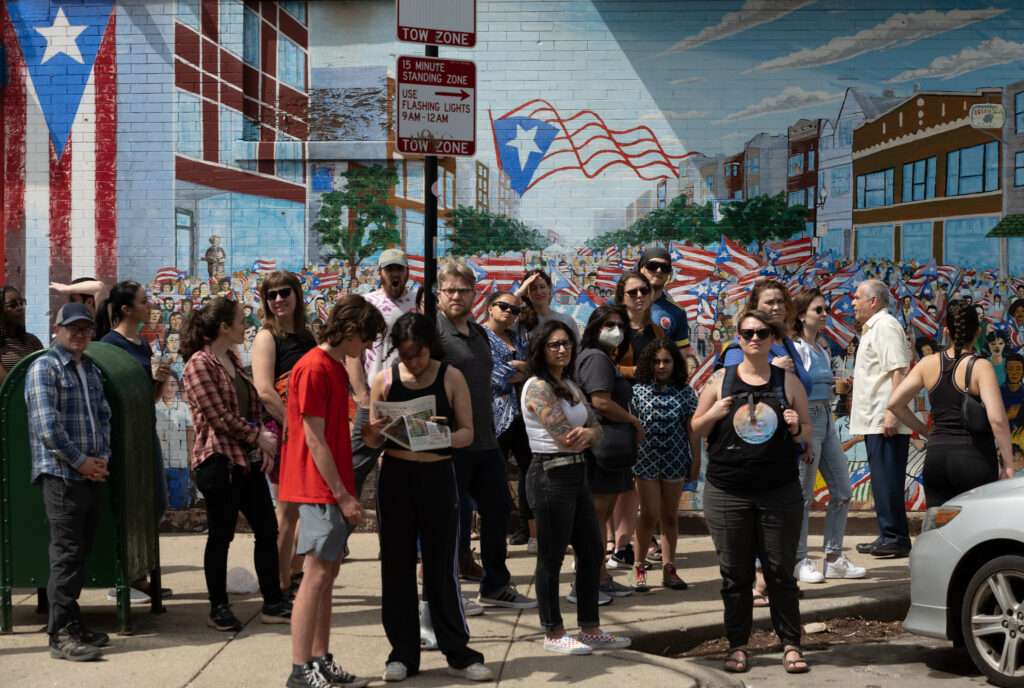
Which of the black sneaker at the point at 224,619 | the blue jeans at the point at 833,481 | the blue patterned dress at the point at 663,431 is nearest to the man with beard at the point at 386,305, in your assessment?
the black sneaker at the point at 224,619

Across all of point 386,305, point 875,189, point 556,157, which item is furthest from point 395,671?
point 875,189

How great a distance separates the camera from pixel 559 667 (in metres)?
5.81

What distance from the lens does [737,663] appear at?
6109 millimetres

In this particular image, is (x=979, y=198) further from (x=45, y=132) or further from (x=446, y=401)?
(x=45, y=132)

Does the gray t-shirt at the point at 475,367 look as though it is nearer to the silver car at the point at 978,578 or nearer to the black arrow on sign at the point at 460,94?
the black arrow on sign at the point at 460,94

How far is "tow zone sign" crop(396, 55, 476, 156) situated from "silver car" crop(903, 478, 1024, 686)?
3.34 m

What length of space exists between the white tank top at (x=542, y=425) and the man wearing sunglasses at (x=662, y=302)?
81.4 inches

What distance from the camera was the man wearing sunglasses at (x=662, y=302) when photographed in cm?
819

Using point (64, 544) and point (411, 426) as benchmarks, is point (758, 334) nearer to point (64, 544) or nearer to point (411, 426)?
point (411, 426)

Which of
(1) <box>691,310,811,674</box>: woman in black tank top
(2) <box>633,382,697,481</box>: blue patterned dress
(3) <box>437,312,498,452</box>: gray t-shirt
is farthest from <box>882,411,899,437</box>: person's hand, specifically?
(3) <box>437,312,498,452</box>: gray t-shirt

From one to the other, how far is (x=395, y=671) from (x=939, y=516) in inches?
122

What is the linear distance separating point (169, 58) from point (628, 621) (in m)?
6.62

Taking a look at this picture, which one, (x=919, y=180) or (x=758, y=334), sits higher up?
(x=919, y=180)

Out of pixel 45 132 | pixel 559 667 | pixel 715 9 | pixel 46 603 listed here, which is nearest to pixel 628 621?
pixel 559 667
